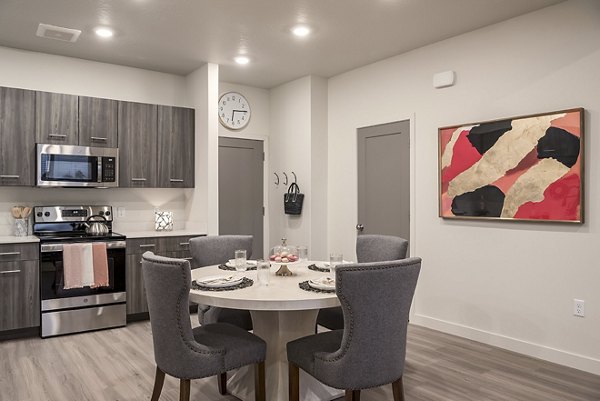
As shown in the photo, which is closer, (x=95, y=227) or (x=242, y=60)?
(x=95, y=227)

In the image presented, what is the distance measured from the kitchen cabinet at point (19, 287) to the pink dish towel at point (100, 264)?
45cm

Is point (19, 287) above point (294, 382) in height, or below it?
above

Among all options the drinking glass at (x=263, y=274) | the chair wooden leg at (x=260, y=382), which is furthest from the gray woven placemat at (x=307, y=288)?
Answer: the chair wooden leg at (x=260, y=382)

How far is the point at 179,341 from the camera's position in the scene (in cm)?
221

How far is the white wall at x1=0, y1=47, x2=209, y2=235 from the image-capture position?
4324mm

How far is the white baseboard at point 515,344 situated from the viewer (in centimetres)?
322

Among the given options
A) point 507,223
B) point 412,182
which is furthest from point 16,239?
point 507,223

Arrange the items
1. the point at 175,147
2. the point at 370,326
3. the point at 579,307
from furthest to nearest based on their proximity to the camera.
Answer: the point at 175,147 < the point at 579,307 < the point at 370,326

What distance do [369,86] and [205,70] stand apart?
1715mm

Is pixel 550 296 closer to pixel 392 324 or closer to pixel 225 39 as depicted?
pixel 392 324

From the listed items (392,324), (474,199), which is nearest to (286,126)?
(474,199)

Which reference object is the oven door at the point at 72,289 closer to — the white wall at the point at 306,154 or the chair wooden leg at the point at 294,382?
the white wall at the point at 306,154

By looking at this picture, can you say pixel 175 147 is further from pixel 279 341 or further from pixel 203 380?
pixel 279 341

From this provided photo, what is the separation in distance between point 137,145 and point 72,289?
1.51 m
